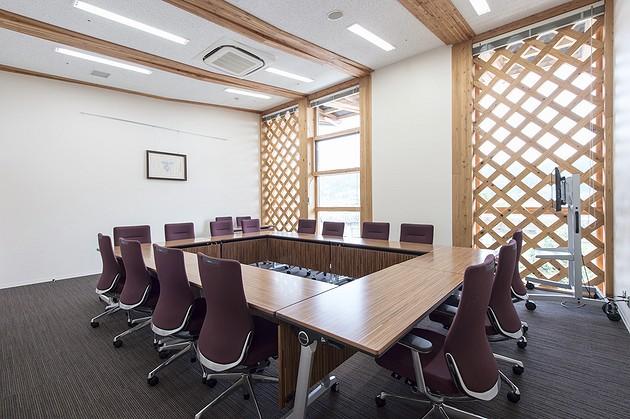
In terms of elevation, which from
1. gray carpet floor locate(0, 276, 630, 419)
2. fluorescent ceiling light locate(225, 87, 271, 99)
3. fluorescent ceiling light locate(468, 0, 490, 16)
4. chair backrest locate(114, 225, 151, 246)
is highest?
fluorescent ceiling light locate(468, 0, 490, 16)

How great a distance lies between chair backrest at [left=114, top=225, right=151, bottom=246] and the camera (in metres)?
3.70

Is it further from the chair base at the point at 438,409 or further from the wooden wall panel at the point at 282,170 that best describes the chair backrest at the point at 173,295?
the wooden wall panel at the point at 282,170

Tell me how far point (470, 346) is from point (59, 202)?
18.6 ft

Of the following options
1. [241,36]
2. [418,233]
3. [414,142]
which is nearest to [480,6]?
[414,142]

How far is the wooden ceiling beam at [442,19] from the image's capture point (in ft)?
10.5

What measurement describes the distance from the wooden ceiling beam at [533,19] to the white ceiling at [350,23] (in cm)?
56

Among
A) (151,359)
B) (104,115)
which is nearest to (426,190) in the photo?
(151,359)

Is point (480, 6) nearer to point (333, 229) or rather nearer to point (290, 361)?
point (333, 229)

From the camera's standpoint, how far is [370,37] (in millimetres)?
3859

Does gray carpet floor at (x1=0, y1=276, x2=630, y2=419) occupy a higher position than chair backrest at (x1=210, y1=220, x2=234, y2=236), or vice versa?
chair backrest at (x1=210, y1=220, x2=234, y2=236)

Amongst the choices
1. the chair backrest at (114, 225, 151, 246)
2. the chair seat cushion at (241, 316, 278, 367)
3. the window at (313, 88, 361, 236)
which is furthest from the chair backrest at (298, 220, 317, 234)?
the chair seat cushion at (241, 316, 278, 367)

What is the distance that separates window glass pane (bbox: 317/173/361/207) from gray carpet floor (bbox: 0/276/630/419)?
11.2 ft

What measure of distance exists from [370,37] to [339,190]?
9.11 ft

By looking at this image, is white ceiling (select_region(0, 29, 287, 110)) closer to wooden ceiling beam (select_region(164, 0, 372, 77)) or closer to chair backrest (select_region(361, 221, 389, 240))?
wooden ceiling beam (select_region(164, 0, 372, 77))
